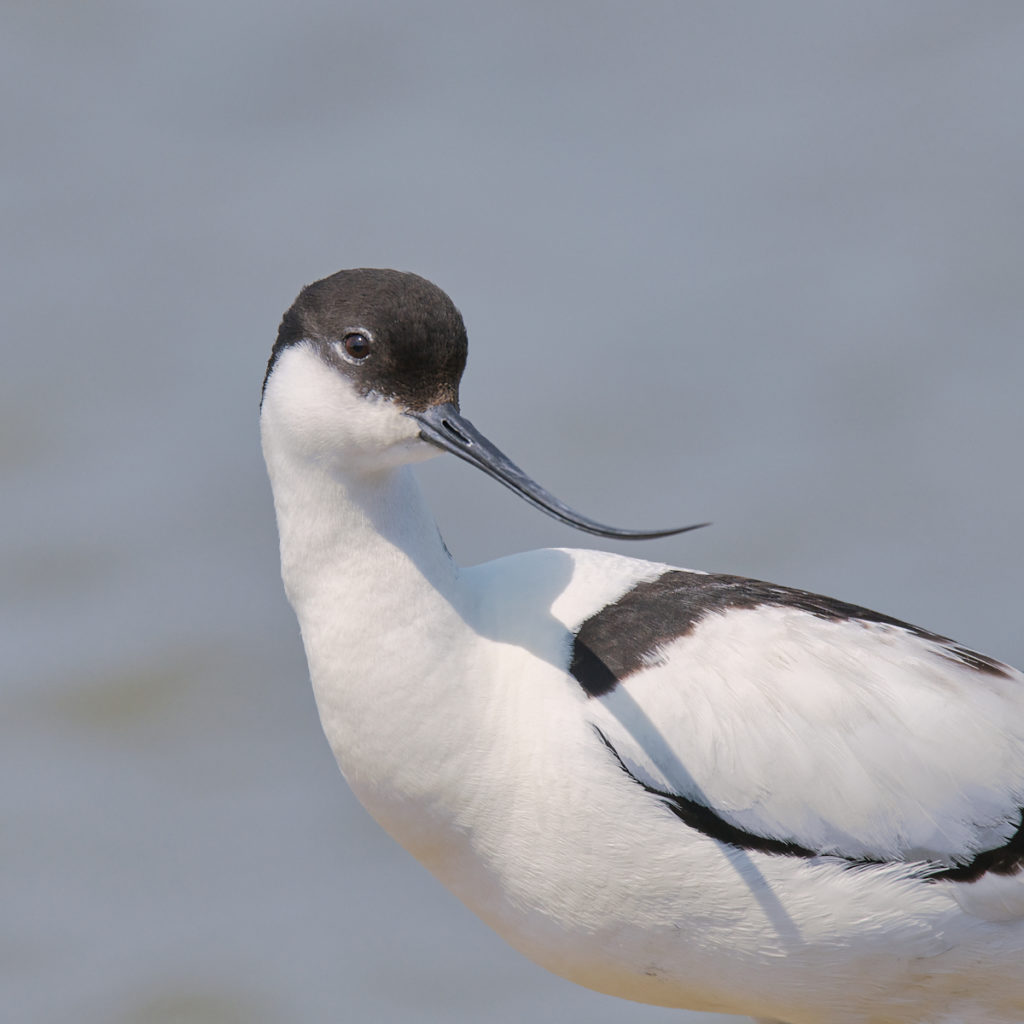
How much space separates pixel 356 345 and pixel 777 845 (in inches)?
58.7

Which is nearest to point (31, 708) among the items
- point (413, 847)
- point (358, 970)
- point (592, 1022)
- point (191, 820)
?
point (191, 820)

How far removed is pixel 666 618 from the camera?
4078 millimetres

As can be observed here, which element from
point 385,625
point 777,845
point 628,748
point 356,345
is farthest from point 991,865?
point 356,345

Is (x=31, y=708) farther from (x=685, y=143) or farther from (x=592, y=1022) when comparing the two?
(x=685, y=143)

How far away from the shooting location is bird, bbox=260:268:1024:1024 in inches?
151

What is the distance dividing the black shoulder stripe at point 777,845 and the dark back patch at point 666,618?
17 centimetres

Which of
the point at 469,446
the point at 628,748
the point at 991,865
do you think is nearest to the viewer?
the point at 469,446

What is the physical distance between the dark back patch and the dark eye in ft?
2.77

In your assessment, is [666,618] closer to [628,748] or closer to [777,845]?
[628,748]

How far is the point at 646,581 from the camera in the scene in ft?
13.9

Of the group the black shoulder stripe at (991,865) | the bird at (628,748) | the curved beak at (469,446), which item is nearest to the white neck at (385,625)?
the bird at (628,748)

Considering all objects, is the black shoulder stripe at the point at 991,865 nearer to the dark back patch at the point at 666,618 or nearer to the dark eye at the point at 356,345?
the dark back patch at the point at 666,618

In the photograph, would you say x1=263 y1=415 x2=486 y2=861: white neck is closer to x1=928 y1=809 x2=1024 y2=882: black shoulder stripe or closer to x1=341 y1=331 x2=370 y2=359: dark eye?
x1=341 y1=331 x2=370 y2=359: dark eye

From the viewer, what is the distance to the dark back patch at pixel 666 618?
3.96 m
